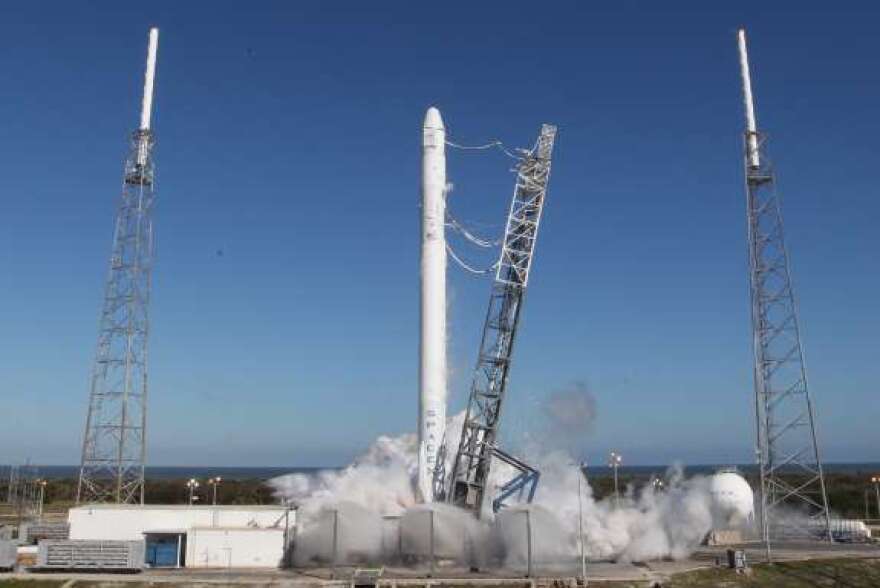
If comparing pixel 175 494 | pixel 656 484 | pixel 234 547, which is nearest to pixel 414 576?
pixel 234 547

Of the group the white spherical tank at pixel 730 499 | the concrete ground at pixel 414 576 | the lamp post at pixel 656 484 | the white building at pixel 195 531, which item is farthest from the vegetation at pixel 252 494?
the concrete ground at pixel 414 576

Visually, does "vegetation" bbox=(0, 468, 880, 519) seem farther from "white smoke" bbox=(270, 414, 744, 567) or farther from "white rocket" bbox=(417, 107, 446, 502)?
"white rocket" bbox=(417, 107, 446, 502)

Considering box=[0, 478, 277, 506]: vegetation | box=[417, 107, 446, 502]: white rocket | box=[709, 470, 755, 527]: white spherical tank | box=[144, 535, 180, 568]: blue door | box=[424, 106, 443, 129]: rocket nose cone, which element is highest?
box=[424, 106, 443, 129]: rocket nose cone

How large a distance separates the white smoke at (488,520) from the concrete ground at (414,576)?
132 centimetres

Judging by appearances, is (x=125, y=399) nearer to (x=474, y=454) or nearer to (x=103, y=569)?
(x=103, y=569)

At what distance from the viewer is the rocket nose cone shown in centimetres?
5396

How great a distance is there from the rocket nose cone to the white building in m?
24.4

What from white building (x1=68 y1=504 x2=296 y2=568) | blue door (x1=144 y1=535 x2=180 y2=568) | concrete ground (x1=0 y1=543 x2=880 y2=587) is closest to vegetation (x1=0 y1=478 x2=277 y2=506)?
white building (x1=68 y1=504 x2=296 y2=568)

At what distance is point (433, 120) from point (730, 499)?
30.9 metres

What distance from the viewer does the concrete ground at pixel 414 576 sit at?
131 feet

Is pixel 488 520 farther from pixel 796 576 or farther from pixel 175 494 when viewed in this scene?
pixel 175 494

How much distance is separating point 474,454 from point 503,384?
4.17 m

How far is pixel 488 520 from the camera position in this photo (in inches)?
1891

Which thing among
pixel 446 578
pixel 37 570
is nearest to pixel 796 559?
pixel 446 578
